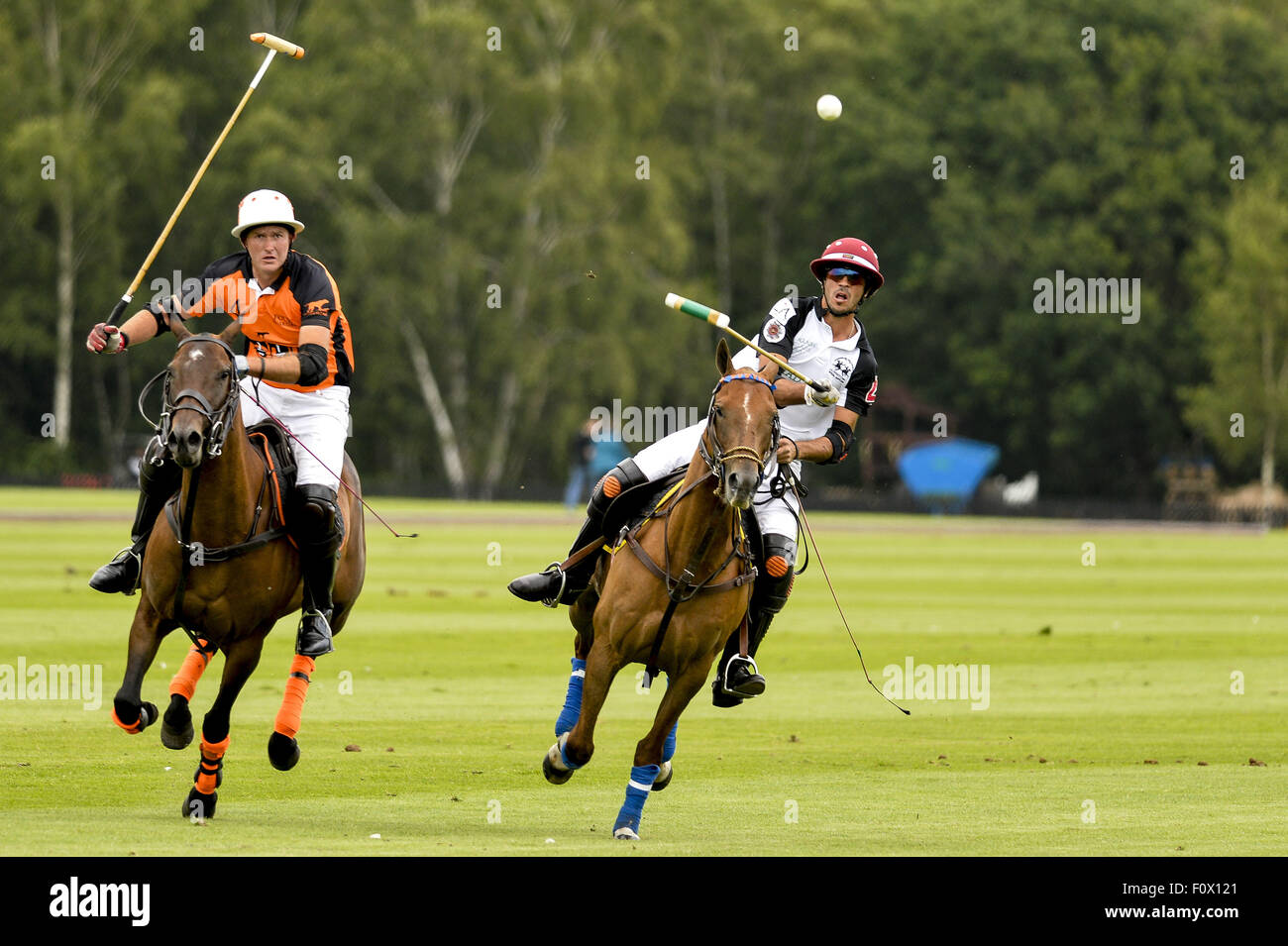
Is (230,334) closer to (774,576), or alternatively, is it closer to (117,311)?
(117,311)

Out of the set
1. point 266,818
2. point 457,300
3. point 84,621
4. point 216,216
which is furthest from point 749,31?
point 266,818

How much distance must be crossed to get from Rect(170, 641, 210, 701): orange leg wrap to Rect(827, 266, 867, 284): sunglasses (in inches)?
150

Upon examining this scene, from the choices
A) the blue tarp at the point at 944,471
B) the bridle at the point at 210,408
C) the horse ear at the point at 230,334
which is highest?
the horse ear at the point at 230,334

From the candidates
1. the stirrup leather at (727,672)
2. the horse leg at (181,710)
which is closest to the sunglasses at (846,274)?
the stirrup leather at (727,672)

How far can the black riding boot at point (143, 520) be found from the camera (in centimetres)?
1021

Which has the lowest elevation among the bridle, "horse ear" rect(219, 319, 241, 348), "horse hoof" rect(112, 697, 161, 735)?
"horse hoof" rect(112, 697, 161, 735)

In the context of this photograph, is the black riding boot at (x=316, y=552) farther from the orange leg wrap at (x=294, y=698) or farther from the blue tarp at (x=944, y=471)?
the blue tarp at (x=944, y=471)

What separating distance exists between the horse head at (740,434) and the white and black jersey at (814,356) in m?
1.41

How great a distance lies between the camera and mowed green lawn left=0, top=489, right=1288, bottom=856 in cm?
973

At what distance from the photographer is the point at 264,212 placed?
10.6 meters

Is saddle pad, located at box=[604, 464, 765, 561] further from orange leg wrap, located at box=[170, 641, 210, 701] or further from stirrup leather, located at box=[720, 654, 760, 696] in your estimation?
orange leg wrap, located at box=[170, 641, 210, 701]

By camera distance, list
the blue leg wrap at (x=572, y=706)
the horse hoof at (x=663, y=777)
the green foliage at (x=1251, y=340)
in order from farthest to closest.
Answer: the green foliage at (x=1251, y=340) < the blue leg wrap at (x=572, y=706) < the horse hoof at (x=663, y=777)

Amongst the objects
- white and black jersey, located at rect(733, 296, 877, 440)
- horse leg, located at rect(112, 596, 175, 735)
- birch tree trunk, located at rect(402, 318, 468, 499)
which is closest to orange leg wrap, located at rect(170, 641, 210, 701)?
horse leg, located at rect(112, 596, 175, 735)

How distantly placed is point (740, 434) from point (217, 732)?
3082 mm
